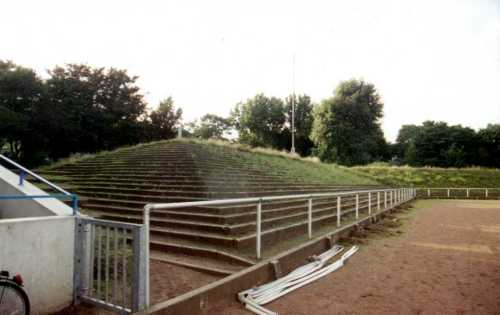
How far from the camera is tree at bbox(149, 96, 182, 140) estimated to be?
3241 cm

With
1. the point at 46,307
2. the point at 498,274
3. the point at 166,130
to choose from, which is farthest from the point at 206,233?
the point at 166,130

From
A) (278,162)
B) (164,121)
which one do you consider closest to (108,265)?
(278,162)

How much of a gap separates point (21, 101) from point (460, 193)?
115 ft

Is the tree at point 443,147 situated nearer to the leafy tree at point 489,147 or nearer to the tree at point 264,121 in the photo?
the leafy tree at point 489,147

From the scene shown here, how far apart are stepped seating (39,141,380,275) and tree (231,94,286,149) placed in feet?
114

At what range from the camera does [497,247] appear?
779cm

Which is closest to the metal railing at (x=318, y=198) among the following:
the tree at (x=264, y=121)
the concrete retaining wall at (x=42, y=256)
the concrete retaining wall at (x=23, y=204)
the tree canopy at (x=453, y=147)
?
A: the concrete retaining wall at (x=42, y=256)

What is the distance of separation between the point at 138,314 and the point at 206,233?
3.53 meters

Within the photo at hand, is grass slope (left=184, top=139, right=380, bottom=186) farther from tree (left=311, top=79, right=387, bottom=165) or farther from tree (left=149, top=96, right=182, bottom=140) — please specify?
tree (left=311, top=79, right=387, bottom=165)

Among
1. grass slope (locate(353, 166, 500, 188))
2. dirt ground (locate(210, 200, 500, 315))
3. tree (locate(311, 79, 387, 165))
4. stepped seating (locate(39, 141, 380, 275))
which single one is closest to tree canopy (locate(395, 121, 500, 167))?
tree (locate(311, 79, 387, 165))

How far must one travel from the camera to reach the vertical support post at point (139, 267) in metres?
3.29

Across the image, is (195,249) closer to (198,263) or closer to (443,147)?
(198,263)

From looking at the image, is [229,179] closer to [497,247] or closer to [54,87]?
[497,247]

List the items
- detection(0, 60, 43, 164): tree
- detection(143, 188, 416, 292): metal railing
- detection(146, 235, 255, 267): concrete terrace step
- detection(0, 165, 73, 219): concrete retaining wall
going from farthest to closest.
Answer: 1. detection(0, 60, 43, 164): tree
2. detection(146, 235, 255, 267): concrete terrace step
3. detection(143, 188, 416, 292): metal railing
4. detection(0, 165, 73, 219): concrete retaining wall
